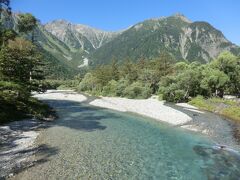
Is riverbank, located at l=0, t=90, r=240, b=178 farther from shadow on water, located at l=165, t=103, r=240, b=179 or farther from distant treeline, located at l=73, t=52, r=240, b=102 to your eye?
distant treeline, located at l=73, t=52, r=240, b=102

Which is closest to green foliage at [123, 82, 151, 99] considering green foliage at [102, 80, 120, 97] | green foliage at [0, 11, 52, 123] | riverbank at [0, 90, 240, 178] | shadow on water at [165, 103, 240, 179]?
green foliage at [102, 80, 120, 97]

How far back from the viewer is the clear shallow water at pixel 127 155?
23.1 m

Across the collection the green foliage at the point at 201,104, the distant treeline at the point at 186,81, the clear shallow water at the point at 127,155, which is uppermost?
the distant treeline at the point at 186,81

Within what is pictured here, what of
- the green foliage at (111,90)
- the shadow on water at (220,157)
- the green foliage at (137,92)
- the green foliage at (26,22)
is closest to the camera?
the shadow on water at (220,157)

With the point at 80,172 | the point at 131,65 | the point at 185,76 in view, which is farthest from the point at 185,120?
the point at 131,65

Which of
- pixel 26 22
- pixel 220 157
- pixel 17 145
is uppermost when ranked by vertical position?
pixel 26 22

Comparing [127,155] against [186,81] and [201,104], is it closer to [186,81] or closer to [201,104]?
[201,104]

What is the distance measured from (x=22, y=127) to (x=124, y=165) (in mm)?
17210

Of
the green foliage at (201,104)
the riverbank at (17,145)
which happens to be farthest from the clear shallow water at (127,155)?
the green foliage at (201,104)

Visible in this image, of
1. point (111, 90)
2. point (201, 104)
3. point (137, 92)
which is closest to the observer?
point (201, 104)

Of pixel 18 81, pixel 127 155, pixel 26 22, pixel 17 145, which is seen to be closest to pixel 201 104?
pixel 18 81

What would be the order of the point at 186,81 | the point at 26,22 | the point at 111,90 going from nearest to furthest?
the point at 186,81, the point at 26,22, the point at 111,90

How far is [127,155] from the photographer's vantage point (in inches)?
1113

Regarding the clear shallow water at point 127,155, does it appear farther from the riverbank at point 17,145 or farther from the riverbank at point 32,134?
the riverbank at point 32,134
